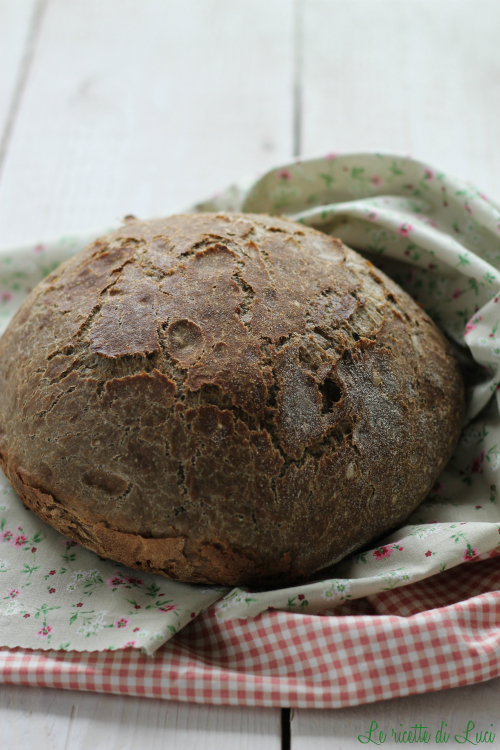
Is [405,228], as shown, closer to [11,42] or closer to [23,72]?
[23,72]

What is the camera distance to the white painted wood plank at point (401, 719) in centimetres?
108

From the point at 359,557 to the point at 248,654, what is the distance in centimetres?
29

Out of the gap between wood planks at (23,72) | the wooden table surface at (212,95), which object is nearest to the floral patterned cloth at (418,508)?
the wooden table surface at (212,95)

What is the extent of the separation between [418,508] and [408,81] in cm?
204

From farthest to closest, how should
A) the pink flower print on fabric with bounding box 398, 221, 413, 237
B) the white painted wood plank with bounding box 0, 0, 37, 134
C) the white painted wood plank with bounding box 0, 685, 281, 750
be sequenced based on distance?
the white painted wood plank with bounding box 0, 0, 37, 134 → the pink flower print on fabric with bounding box 398, 221, 413, 237 → the white painted wood plank with bounding box 0, 685, 281, 750

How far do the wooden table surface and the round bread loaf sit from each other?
73cm

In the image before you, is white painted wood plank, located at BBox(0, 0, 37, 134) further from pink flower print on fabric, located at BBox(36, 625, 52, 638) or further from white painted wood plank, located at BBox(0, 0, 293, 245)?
pink flower print on fabric, located at BBox(36, 625, 52, 638)

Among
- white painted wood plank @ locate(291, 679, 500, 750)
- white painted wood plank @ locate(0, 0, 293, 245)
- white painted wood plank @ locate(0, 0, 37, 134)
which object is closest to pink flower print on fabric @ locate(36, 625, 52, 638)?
white painted wood plank @ locate(291, 679, 500, 750)

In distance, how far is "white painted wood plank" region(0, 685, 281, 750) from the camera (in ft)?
3.53

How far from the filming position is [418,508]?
141cm

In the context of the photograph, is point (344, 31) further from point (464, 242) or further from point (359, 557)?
point (359, 557)

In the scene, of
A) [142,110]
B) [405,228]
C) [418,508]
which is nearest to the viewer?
[418,508]

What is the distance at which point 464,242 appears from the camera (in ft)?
5.41

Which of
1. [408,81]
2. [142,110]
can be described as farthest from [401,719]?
[408,81]
